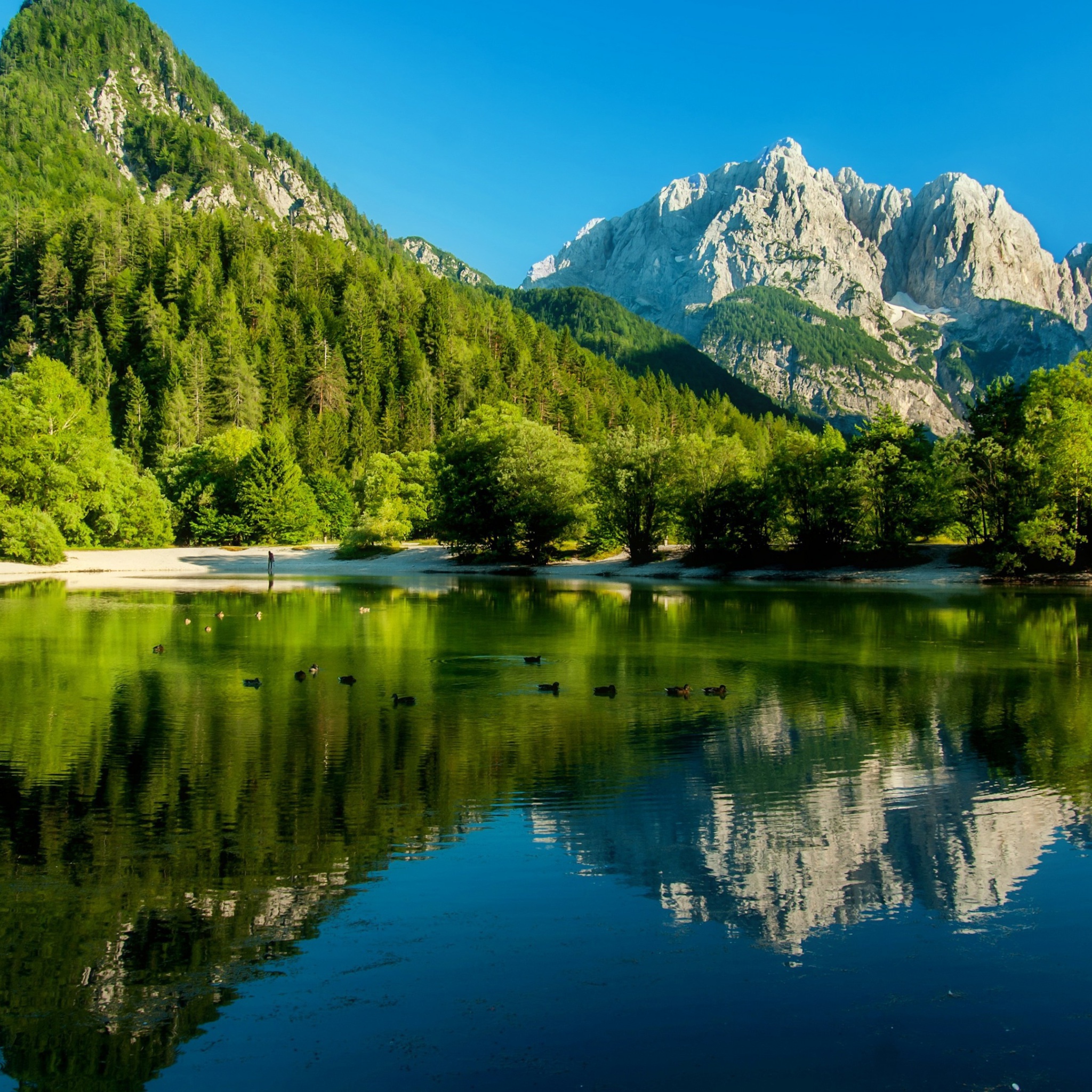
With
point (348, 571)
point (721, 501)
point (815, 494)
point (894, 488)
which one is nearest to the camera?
point (894, 488)

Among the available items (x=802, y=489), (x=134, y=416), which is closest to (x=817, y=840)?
(x=802, y=489)

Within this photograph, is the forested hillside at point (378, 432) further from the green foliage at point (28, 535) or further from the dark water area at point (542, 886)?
the dark water area at point (542, 886)

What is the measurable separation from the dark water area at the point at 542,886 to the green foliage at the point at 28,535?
51.6m

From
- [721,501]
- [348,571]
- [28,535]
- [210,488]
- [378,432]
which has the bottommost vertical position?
[348,571]

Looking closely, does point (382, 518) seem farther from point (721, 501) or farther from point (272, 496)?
point (721, 501)

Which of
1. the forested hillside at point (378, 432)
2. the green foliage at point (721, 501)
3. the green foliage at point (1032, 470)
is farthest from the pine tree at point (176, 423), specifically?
the green foliage at point (1032, 470)

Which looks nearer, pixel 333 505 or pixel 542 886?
pixel 542 886

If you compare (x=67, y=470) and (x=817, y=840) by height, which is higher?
(x=67, y=470)

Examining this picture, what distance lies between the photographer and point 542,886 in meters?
8.44

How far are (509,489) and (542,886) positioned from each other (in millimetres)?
62647

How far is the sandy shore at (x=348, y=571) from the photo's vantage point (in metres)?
58.0

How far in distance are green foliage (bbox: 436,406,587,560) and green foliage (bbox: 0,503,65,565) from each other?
2894 cm

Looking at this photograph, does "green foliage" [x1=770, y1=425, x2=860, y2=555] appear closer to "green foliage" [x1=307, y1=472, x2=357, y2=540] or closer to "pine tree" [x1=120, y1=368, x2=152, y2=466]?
"green foliage" [x1=307, y1=472, x2=357, y2=540]

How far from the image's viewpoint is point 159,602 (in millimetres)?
41438
